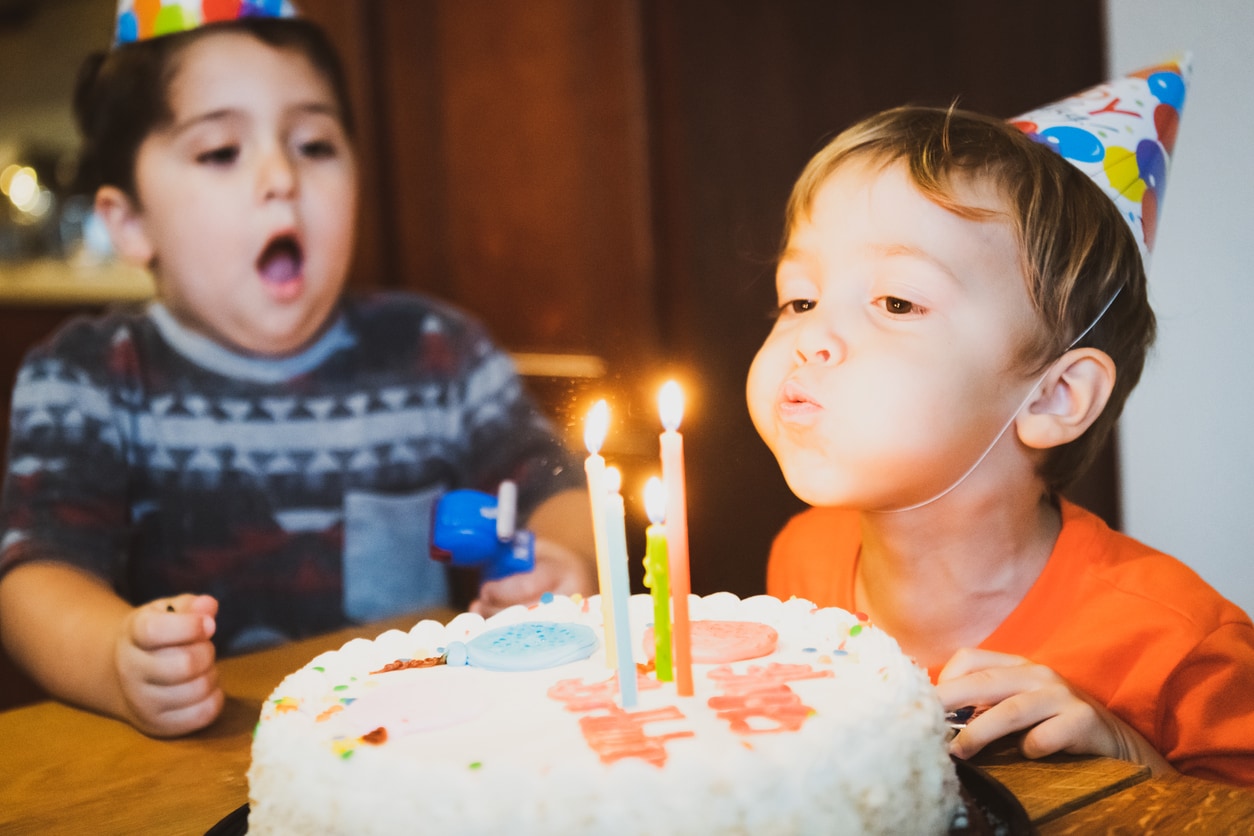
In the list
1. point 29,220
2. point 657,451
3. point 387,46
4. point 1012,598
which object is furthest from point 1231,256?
point 29,220

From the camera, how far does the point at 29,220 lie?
11.7ft

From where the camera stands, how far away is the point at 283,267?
139cm

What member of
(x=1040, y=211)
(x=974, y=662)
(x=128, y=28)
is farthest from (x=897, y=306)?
(x=128, y=28)

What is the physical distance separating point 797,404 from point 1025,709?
27cm

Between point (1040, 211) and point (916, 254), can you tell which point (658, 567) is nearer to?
point (916, 254)

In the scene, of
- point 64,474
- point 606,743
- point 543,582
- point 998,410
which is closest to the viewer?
point 606,743

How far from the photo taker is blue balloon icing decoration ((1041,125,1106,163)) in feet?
3.13

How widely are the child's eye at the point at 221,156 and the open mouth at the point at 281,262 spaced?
4.1 inches

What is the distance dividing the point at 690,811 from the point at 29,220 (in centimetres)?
363

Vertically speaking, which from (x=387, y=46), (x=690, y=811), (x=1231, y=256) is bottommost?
(x=690, y=811)

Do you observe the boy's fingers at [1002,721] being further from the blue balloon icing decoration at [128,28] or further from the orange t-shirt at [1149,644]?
the blue balloon icing decoration at [128,28]

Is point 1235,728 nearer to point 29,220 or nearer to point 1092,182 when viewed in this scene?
point 1092,182

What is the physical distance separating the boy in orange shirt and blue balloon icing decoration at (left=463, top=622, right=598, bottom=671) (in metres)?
0.22

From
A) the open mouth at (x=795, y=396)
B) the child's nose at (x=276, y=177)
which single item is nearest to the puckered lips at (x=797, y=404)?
the open mouth at (x=795, y=396)
